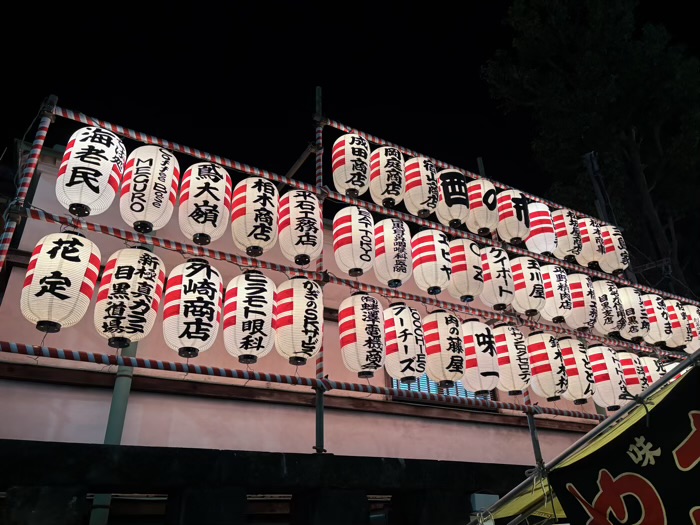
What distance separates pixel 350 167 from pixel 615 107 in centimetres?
1460

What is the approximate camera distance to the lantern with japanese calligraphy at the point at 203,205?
766 centimetres

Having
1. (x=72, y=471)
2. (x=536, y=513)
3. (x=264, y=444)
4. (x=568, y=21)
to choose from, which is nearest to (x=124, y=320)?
(x=72, y=471)

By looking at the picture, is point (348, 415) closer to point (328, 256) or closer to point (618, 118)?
point (328, 256)

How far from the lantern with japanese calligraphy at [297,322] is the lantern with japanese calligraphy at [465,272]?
9.89 ft

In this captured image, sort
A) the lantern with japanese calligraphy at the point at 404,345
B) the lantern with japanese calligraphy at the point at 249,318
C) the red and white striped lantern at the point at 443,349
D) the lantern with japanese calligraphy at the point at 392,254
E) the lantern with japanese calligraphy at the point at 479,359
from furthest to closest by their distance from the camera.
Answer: the lantern with japanese calligraphy at the point at 392,254 < the lantern with japanese calligraphy at the point at 479,359 < the red and white striped lantern at the point at 443,349 < the lantern with japanese calligraphy at the point at 404,345 < the lantern with japanese calligraphy at the point at 249,318

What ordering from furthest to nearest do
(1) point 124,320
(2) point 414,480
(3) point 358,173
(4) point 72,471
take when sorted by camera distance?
(3) point 358,173 < (2) point 414,480 < (1) point 124,320 < (4) point 72,471

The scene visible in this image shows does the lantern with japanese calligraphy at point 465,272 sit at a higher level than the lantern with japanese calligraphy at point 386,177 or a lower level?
lower

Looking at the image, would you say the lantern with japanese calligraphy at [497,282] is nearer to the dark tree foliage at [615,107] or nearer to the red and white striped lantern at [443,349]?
the red and white striped lantern at [443,349]

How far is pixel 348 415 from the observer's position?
934 cm

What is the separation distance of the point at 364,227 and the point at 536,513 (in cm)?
556

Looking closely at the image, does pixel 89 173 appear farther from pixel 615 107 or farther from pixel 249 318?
pixel 615 107

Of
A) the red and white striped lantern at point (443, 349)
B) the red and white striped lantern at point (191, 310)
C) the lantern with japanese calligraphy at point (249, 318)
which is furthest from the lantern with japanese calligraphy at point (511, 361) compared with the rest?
the red and white striped lantern at point (191, 310)

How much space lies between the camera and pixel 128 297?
6594 mm

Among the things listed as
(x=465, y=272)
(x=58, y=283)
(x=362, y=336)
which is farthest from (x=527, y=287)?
(x=58, y=283)
